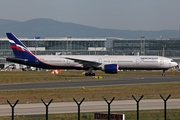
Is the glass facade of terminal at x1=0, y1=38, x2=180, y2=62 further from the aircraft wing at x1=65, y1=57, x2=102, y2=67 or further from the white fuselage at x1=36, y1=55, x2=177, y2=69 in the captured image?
the aircraft wing at x1=65, y1=57, x2=102, y2=67

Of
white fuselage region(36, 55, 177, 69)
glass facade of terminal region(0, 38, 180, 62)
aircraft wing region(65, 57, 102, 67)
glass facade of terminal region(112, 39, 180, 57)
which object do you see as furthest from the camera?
glass facade of terminal region(112, 39, 180, 57)

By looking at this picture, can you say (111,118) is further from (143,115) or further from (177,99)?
(177,99)

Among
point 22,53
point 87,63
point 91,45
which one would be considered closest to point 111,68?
point 87,63

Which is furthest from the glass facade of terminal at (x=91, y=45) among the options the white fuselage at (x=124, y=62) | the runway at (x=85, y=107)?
the runway at (x=85, y=107)

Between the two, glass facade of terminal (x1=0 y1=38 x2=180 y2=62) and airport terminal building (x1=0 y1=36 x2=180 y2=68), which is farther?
glass facade of terminal (x1=0 y1=38 x2=180 y2=62)

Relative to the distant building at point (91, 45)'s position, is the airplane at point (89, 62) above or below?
below

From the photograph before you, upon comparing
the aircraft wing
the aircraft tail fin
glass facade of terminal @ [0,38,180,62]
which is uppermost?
glass facade of terminal @ [0,38,180,62]

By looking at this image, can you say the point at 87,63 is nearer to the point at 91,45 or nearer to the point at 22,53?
the point at 22,53

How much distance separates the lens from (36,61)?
81.9 m

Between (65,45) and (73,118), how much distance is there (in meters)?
160

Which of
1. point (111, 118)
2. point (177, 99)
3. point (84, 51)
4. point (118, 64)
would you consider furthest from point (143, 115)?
point (84, 51)

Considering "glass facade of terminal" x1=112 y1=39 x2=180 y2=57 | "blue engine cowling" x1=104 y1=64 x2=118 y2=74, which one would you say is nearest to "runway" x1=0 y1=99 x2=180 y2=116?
"blue engine cowling" x1=104 y1=64 x2=118 y2=74

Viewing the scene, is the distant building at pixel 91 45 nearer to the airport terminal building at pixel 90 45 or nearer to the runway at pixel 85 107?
the airport terminal building at pixel 90 45

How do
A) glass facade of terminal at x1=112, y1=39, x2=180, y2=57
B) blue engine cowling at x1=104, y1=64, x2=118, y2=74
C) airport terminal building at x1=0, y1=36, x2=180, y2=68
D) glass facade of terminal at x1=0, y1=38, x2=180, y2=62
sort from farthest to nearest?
glass facade of terminal at x1=112, y1=39, x2=180, y2=57 < glass facade of terminal at x1=0, y1=38, x2=180, y2=62 < airport terminal building at x1=0, y1=36, x2=180, y2=68 < blue engine cowling at x1=104, y1=64, x2=118, y2=74
